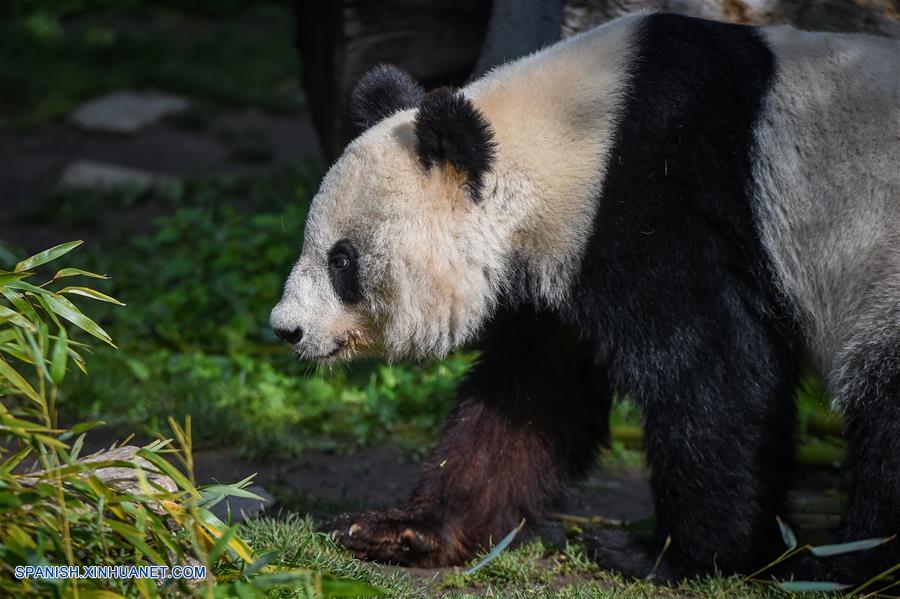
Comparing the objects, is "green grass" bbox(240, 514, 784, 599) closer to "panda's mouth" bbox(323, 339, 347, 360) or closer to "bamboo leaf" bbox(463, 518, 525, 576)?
"bamboo leaf" bbox(463, 518, 525, 576)

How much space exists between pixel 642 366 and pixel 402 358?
102cm

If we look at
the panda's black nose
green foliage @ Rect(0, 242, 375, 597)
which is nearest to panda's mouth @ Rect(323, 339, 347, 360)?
the panda's black nose

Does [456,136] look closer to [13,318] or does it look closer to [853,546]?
[13,318]

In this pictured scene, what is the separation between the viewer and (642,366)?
153 inches

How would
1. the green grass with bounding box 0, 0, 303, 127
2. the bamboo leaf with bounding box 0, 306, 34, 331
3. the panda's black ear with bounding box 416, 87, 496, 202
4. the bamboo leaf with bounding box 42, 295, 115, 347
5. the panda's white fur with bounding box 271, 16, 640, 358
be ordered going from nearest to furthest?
the bamboo leaf with bounding box 0, 306, 34, 331, the bamboo leaf with bounding box 42, 295, 115, 347, the panda's black ear with bounding box 416, 87, 496, 202, the panda's white fur with bounding box 271, 16, 640, 358, the green grass with bounding box 0, 0, 303, 127

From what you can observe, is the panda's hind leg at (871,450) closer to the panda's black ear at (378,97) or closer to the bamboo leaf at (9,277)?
the panda's black ear at (378,97)

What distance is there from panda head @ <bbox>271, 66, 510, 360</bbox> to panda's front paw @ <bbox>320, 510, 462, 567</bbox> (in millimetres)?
640

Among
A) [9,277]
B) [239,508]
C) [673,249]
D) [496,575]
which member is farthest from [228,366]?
[673,249]

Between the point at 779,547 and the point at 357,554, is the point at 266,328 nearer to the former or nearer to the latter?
the point at 357,554

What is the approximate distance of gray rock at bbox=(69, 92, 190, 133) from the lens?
11.2m

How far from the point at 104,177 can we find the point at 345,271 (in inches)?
244

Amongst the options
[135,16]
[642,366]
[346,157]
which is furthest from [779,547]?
[135,16]

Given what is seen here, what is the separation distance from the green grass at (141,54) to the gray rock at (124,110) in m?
0.18

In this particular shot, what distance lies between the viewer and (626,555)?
4.21 meters
